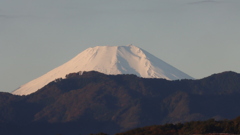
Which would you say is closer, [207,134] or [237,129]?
[207,134]

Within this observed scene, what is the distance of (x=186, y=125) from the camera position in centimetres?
18225

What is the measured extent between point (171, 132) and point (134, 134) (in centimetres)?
806

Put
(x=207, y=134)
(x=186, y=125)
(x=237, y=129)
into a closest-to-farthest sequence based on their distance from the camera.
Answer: (x=207, y=134) < (x=237, y=129) < (x=186, y=125)

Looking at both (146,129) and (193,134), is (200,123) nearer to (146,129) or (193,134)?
(146,129)

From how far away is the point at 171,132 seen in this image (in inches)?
6880

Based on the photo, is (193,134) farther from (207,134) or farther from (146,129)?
(146,129)

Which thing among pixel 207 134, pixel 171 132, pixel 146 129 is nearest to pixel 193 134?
pixel 207 134

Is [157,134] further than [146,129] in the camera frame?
No

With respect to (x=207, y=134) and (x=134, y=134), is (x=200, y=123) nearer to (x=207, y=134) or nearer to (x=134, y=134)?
(x=134, y=134)

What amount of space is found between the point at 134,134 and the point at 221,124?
1591 centimetres

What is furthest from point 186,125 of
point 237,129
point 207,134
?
point 207,134

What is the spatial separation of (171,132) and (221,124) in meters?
8.90

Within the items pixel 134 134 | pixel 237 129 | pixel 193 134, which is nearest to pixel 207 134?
pixel 193 134

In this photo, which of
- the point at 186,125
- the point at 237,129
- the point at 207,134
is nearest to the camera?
the point at 207,134
